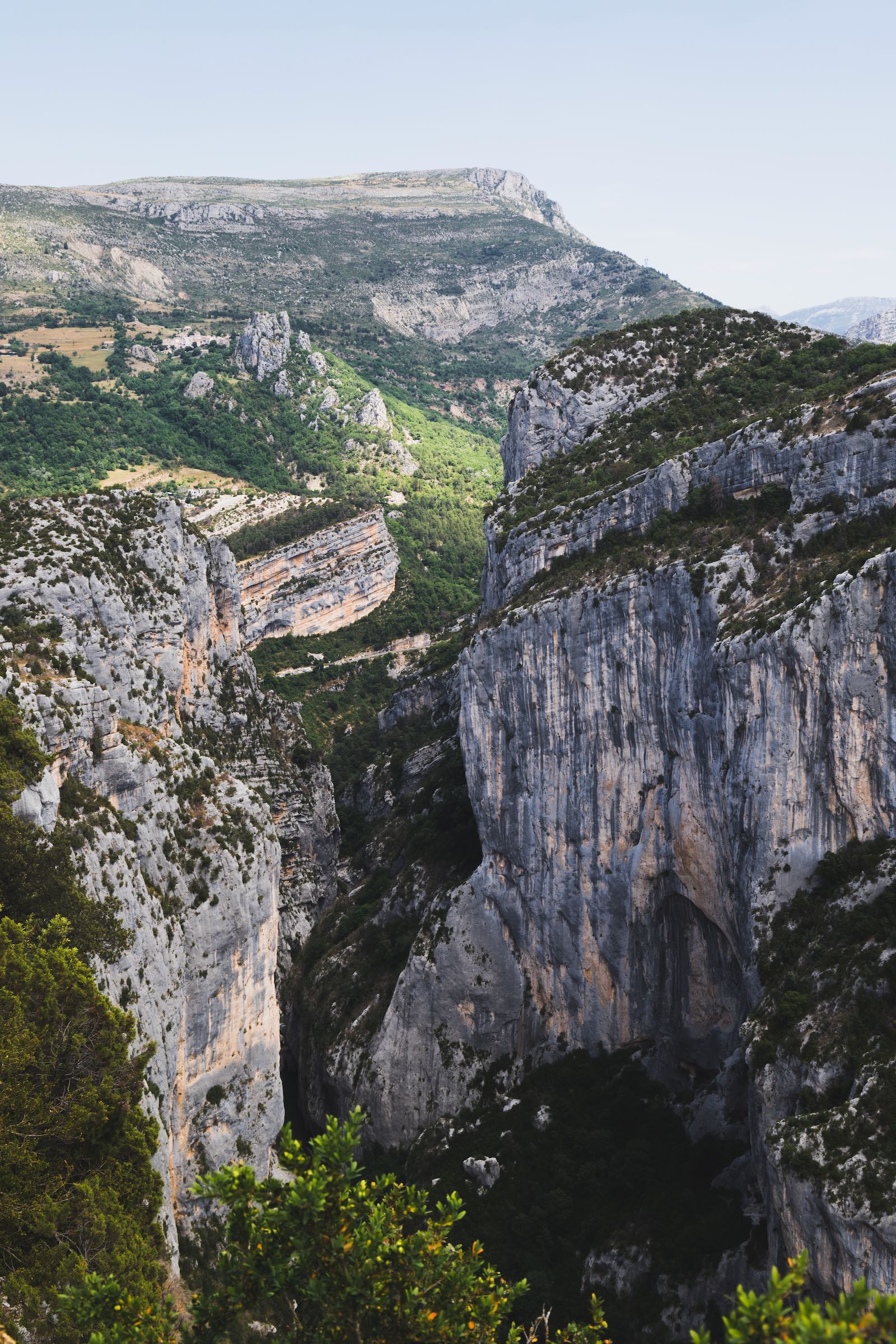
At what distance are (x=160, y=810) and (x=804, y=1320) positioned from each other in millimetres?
33755

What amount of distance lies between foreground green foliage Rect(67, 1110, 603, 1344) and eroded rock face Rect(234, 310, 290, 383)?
165013mm

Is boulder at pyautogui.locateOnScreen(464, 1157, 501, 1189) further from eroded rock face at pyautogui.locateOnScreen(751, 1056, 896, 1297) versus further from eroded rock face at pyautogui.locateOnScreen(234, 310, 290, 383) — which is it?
eroded rock face at pyautogui.locateOnScreen(234, 310, 290, 383)

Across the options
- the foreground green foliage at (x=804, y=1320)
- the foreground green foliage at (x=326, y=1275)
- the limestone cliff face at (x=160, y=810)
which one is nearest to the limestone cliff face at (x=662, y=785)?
the limestone cliff face at (x=160, y=810)

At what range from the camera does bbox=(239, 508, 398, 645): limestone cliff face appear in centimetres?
11781

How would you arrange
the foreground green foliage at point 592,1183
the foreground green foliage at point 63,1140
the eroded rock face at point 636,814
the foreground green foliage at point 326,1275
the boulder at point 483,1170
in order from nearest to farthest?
the foreground green foliage at point 326,1275 < the foreground green foliage at point 63,1140 < the eroded rock face at point 636,814 < the foreground green foliage at point 592,1183 < the boulder at point 483,1170

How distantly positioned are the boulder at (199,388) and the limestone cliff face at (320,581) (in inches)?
1954

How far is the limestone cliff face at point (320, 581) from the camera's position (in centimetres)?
11781

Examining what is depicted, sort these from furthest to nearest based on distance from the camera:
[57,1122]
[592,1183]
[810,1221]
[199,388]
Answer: [199,388]
[592,1183]
[810,1221]
[57,1122]

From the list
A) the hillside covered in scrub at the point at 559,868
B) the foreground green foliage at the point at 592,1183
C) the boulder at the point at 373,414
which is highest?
the boulder at the point at 373,414

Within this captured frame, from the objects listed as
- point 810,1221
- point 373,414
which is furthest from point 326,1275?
point 373,414

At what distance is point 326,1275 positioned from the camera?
20.8 metres

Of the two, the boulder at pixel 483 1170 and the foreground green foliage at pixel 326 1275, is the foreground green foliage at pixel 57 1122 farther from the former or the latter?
the boulder at pixel 483 1170

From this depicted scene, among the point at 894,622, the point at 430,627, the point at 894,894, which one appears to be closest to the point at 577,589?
the point at 894,622

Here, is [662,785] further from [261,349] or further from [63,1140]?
[261,349]
